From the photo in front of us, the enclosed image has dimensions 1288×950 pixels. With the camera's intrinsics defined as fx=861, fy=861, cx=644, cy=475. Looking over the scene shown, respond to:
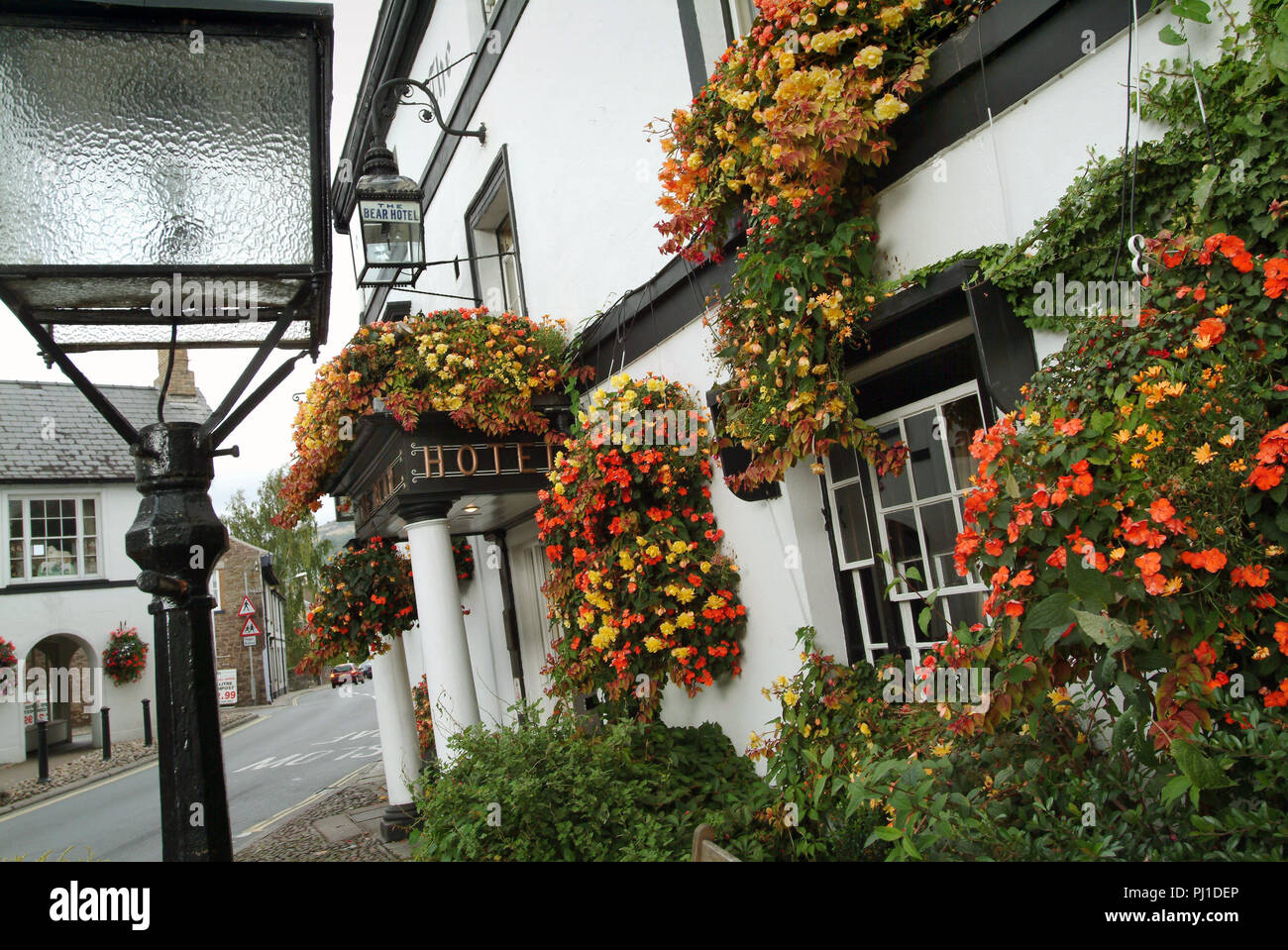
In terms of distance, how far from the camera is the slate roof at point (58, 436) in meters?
21.8

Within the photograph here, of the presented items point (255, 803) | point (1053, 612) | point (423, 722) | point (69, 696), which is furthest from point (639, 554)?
point (69, 696)

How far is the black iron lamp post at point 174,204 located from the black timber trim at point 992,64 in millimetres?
2251

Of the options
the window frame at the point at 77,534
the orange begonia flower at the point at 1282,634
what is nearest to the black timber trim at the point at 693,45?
the orange begonia flower at the point at 1282,634

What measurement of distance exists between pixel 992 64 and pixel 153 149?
271 centimetres

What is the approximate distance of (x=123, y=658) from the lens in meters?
21.3

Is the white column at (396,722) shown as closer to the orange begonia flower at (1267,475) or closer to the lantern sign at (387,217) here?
the lantern sign at (387,217)

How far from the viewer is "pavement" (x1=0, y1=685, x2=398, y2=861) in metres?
8.73

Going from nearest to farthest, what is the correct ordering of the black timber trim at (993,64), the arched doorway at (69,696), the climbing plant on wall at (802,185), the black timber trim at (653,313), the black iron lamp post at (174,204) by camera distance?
the black iron lamp post at (174,204), the black timber trim at (993,64), the climbing plant on wall at (802,185), the black timber trim at (653,313), the arched doorway at (69,696)

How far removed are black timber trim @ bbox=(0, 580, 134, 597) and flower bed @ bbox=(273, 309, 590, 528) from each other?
63.4 feet

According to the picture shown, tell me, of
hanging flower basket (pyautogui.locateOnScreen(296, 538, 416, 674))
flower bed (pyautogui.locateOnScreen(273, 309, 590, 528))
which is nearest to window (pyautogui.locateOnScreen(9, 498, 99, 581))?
hanging flower basket (pyautogui.locateOnScreen(296, 538, 416, 674))

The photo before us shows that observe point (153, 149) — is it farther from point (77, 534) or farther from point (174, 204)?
point (77, 534)

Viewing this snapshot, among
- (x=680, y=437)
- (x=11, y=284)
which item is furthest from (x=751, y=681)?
(x=11, y=284)
